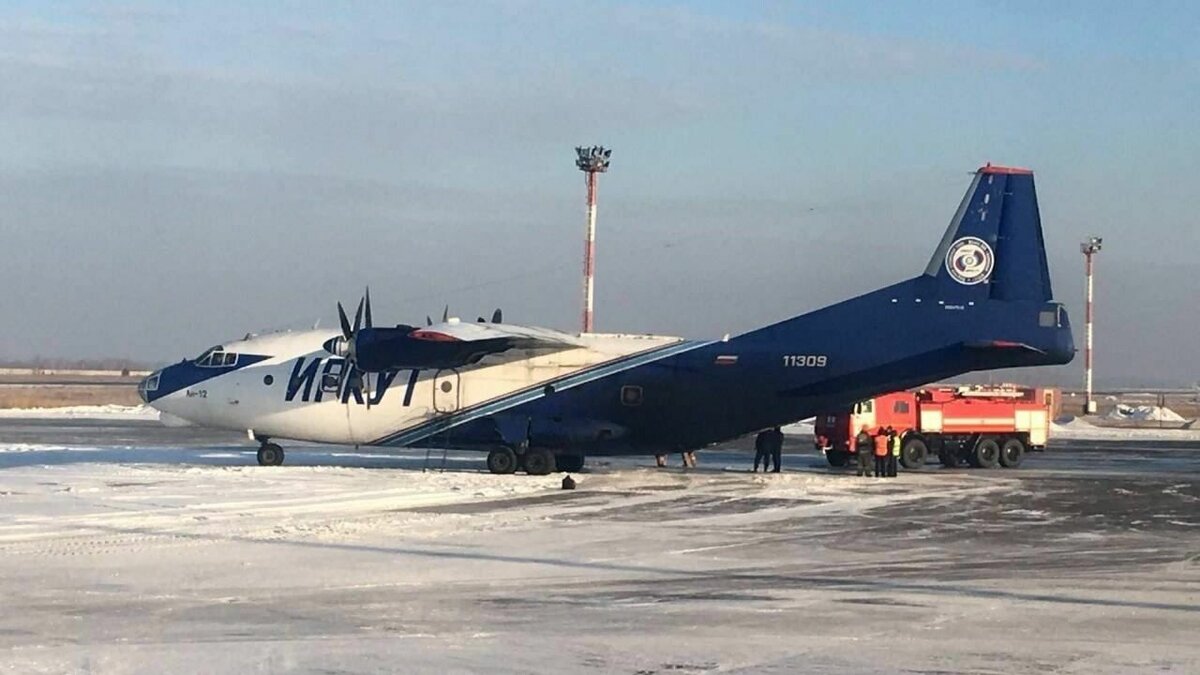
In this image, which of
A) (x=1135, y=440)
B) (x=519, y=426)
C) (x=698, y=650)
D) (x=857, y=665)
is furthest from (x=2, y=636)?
(x=1135, y=440)

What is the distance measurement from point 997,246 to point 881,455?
19.3 ft

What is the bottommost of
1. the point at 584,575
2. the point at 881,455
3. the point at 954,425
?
the point at 584,575

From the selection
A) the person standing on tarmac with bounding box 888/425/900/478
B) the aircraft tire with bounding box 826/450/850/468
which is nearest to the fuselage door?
the person standing on tarmac with bounding box 888/425/900/478

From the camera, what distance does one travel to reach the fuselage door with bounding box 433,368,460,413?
105ft

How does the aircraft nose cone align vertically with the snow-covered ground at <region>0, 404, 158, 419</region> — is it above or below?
above

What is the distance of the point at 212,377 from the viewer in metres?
33.4

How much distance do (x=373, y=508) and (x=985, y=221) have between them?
16080 millimetres

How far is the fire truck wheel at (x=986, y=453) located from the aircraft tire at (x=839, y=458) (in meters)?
4.11

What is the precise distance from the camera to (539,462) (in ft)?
104

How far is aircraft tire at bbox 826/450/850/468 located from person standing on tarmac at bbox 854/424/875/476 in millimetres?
348

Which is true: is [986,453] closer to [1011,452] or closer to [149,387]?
[1011,452]

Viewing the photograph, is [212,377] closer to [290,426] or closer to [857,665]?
[290,426]

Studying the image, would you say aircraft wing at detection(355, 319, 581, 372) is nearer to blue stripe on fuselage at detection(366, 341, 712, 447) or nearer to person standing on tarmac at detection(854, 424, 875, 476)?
blue stripe on fuselage at detection(366, 341, 712, 447)

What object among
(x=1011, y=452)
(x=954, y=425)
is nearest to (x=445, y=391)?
(x=954, y=425)
